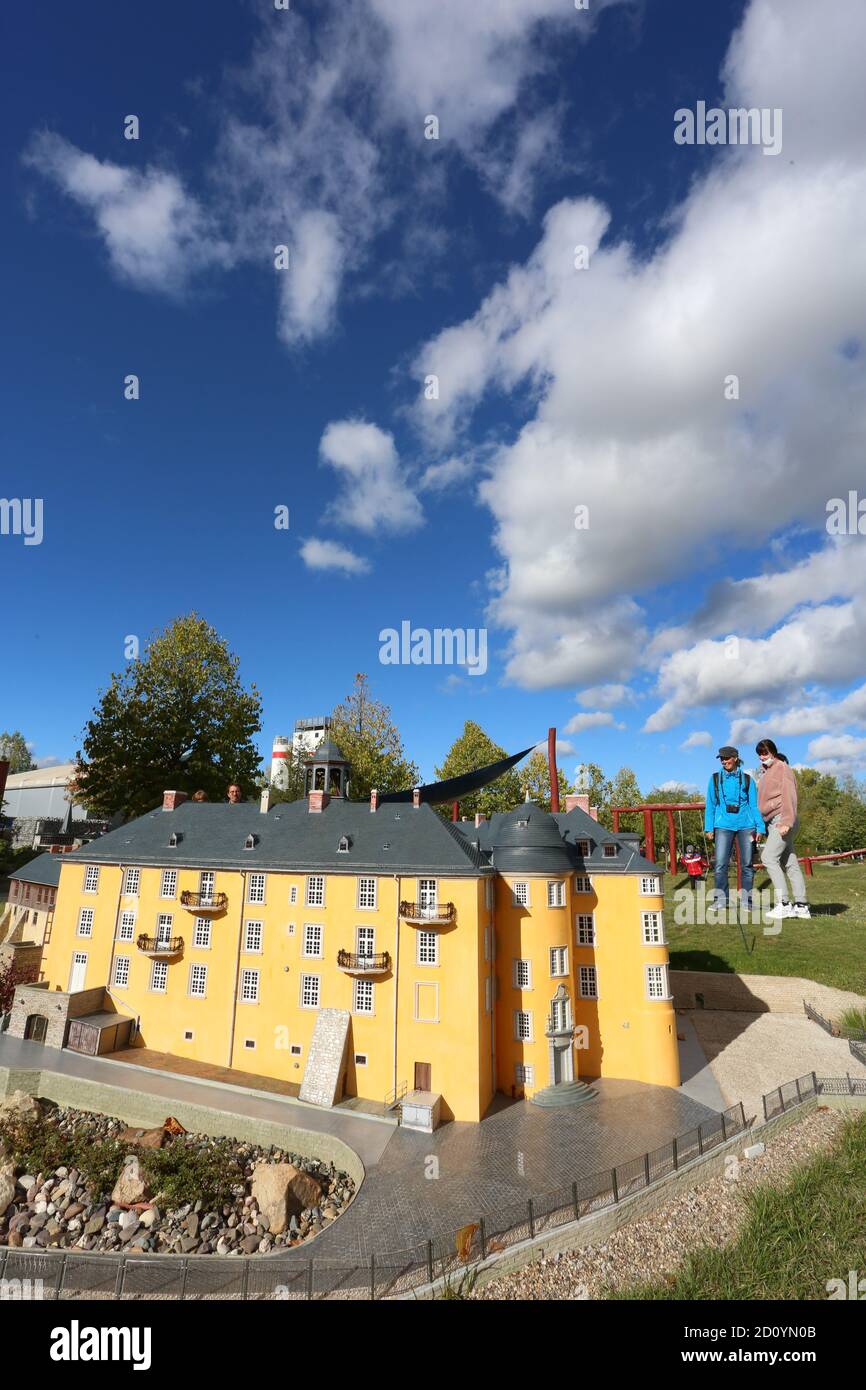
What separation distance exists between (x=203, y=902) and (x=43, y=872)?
18.6 meters

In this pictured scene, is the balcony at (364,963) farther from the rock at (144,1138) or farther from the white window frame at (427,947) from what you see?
the rock at (144,1138)

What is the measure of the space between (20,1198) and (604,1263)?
23070mm

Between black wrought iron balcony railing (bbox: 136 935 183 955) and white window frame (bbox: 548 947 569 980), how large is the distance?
2051cm

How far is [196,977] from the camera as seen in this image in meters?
33.8

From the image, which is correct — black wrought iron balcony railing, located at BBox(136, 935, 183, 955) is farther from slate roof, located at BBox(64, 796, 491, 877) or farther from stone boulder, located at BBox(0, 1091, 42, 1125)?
stone boulder, located at BBox(0, 1091, 42, 1125)

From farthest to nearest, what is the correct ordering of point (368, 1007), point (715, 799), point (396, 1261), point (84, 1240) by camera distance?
1. point (368, 1007)
2. point (84, 1240)
3. point (396, 1261)
4. point (715, 799)

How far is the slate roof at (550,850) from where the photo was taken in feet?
103

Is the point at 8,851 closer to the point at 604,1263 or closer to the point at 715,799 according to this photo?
the point at 604,1263

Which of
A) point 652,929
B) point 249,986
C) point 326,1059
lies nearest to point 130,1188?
point 326,1059

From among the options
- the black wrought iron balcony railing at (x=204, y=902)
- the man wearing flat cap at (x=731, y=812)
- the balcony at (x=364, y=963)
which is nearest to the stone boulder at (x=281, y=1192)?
the balcony at (x=364, y=963)

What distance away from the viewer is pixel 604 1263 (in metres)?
19.0

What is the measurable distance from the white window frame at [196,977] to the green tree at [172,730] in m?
21.6

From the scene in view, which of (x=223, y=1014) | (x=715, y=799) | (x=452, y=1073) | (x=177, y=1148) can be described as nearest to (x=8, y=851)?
(x=223, y=1014)

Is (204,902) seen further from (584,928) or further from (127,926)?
(584,928)
